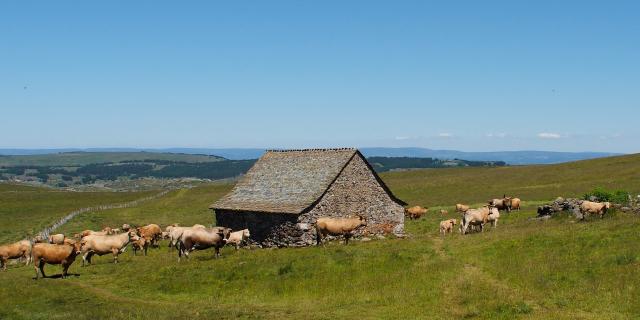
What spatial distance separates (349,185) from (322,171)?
7.10 ft

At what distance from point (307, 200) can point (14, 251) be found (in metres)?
18.1

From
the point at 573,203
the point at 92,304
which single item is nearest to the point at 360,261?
the point at 92,304

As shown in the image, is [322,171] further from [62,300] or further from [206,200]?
[206,200]

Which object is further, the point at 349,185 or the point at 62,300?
the point at 349,185

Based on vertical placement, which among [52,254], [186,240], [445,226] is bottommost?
[52,254]

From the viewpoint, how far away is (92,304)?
70.4 feet

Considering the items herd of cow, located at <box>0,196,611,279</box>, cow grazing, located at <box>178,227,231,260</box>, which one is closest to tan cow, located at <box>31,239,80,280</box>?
herd of cow, located at <box>0,196,611,279</box>

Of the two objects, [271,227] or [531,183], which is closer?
[271,227]

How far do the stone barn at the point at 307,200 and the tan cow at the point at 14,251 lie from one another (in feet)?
41.4

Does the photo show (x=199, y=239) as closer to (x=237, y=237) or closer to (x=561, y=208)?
(x=237, y=237)

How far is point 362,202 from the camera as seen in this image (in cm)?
3894

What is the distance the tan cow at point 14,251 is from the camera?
1330 inches

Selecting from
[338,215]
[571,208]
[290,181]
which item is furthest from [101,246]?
[571,208]

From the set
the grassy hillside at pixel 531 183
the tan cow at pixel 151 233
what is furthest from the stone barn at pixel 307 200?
the grassy hillside at pixel 531 183
